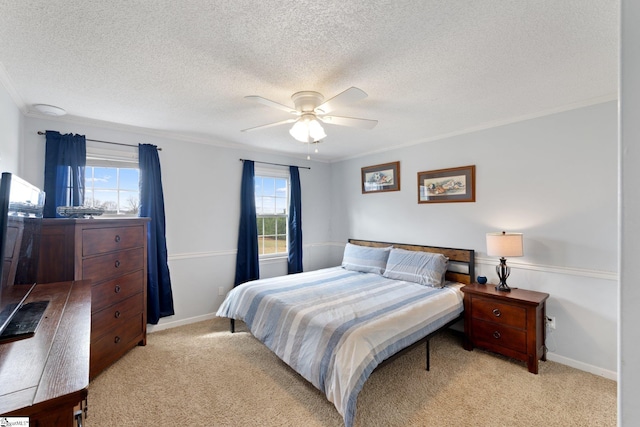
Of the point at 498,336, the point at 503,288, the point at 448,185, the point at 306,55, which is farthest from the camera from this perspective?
the point at 448,185

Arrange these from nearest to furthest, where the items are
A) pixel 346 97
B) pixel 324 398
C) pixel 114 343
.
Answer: pixel 346 97 < pixel 324 398 < pixel 114 343

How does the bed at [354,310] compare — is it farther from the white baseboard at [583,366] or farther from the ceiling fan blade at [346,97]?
the ceiling fan blade at [346,97]

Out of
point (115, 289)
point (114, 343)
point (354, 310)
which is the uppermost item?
point (115, 289)

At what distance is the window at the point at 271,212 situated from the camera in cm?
443

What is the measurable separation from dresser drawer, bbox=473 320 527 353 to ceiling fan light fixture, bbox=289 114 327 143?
246 centimetres

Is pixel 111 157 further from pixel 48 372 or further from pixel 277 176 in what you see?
pixel 48 372

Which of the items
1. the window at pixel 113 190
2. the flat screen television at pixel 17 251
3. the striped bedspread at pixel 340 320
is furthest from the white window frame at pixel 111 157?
the striped bedspread at pixel 340 320

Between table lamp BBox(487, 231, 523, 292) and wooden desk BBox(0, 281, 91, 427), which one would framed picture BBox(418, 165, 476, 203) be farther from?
wooden desk BBox(0, 281, 91, 427)

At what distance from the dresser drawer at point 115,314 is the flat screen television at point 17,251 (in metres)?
0.94

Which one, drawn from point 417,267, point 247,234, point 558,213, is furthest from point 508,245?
point 247,234

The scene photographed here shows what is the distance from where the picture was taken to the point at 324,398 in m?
2.20

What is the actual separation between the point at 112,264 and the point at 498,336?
370 cm
